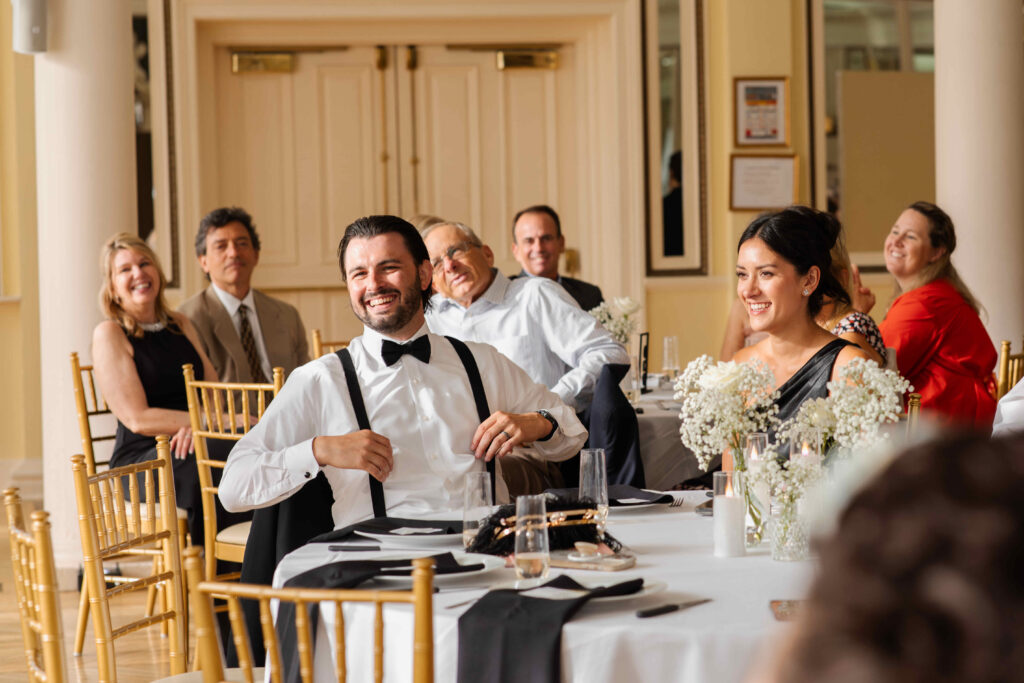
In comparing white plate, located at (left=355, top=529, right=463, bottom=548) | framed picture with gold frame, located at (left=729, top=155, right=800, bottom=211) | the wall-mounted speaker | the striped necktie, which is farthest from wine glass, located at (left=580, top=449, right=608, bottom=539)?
framed picture with gold frame, located at (left=729, top=155, right=800, bottom=211)

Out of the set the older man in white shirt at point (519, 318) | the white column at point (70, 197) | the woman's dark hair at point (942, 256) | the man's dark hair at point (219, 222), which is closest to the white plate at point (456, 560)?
the older man in white shirt at point (519, 318)

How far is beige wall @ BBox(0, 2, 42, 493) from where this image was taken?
665 centimetres

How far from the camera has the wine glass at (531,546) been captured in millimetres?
1764

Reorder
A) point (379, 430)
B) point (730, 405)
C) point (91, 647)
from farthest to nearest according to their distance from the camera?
point (91, 647) → point (379, 430) → point (730, 405)

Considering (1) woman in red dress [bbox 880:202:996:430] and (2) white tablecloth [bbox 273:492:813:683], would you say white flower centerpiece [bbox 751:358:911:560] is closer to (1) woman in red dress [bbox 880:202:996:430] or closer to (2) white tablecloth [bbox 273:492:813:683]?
(2) white tablecloth [bbox 273:492:813:683]

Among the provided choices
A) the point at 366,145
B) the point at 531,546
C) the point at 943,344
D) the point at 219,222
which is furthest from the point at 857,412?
the point at 366,145

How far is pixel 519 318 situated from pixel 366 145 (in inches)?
128

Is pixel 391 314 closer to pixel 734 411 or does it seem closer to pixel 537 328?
pixel 734 411

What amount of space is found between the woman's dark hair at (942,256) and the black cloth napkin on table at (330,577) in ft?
9.70

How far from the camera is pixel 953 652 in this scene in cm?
47

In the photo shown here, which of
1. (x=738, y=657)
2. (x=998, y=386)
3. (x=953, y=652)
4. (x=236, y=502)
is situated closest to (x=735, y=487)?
(x=738, y=657)

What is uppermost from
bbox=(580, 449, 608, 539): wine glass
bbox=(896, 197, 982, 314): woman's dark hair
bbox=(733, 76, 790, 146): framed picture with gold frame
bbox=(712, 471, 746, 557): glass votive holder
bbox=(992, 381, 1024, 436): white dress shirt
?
bbox=(733, 76, 790, 146): framed picture with gold frame

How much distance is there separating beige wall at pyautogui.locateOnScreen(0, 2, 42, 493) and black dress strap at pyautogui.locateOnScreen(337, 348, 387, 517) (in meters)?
4.68

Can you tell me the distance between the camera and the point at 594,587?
68.7 inches
